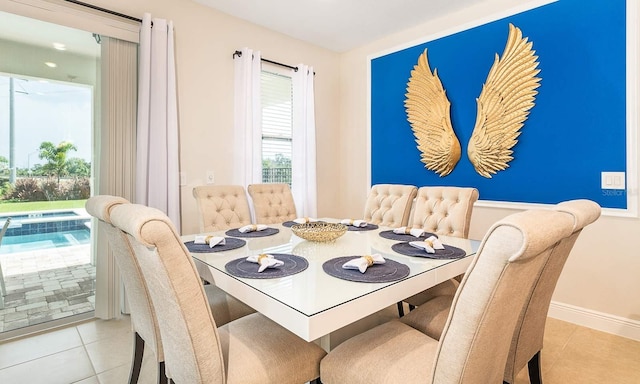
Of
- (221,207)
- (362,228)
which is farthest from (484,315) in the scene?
(221,207)

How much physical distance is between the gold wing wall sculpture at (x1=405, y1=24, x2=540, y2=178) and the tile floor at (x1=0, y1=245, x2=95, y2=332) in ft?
10.7

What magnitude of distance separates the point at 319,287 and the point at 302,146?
2814 millimetres

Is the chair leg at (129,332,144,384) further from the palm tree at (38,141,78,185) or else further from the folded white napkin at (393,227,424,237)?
the palm tree at (38,141,78,185)

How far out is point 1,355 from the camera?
213 centimetres

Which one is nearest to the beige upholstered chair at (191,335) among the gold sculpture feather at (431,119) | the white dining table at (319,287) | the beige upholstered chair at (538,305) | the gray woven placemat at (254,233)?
the white dining table at (319,287)

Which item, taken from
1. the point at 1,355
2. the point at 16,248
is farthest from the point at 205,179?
the point at 1,355

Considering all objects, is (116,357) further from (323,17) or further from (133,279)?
(323,17)

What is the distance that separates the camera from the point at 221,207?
2.59m

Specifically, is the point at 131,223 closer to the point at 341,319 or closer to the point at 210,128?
the point at 341,319

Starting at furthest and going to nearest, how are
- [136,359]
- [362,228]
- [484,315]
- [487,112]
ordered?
[487,112] → [362,228] → [136,359] → [484,315]

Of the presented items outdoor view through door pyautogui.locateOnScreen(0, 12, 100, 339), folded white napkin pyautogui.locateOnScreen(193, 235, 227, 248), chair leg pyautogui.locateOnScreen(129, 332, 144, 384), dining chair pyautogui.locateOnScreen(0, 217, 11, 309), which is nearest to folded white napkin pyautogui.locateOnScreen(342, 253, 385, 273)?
folded white napkin pyautogui.locateOnScreen(193, 235, 227, 248)

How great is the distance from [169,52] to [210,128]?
0.71m

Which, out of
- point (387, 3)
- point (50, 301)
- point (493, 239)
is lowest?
point (50, 301)

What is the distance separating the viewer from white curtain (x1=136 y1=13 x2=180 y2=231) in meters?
2.66
